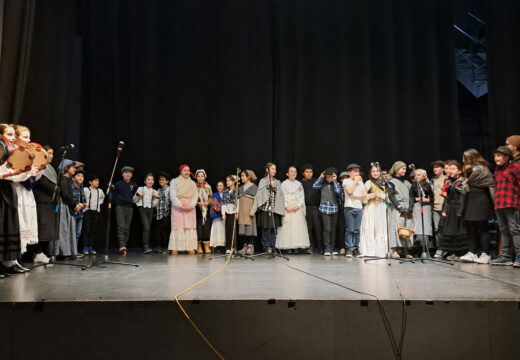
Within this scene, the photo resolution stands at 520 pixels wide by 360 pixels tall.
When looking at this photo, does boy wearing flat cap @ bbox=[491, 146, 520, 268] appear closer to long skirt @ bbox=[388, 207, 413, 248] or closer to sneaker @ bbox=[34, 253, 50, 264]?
long skirt @ bbox=[388, 207, 413, 248]

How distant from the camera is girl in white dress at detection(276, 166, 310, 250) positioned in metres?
6.95

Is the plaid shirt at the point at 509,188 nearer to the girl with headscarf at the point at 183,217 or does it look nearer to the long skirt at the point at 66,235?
the girl with headscarf at the point at 183,217

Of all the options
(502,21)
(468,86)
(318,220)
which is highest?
(502,21)

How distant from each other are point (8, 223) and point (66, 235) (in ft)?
5.47

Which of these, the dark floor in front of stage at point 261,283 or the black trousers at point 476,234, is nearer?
the dark floor in front of stage at point 261,283

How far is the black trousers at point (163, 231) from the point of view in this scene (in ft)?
23.9

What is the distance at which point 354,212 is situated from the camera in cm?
655

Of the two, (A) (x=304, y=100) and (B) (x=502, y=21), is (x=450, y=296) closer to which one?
(A) (x=304, y=100)

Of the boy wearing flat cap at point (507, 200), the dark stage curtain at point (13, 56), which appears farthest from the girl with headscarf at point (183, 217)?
the boy wearing flat cap at point (507, 200)

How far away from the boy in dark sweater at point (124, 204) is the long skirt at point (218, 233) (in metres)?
1.50

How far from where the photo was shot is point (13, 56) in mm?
5855

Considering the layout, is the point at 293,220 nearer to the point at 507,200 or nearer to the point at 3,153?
the point at 507,200

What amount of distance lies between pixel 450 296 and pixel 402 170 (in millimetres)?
3908

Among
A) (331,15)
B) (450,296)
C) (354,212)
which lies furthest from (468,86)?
(450,296)
